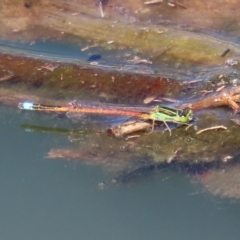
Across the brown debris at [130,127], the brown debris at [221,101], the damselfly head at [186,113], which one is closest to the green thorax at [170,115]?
the damselfly head at [186,113]

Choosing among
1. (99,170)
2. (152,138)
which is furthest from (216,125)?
(99,170)

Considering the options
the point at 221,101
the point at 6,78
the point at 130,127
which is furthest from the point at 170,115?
the point at 6,78

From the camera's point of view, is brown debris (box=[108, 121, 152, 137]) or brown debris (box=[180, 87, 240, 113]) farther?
brown debris (box=[180, 87, 240, 113])

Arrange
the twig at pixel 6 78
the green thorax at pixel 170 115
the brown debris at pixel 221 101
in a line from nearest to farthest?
the green thorax at pixel 170 115
the brown debris at pixel 221 101
the twig at pixel 6 78

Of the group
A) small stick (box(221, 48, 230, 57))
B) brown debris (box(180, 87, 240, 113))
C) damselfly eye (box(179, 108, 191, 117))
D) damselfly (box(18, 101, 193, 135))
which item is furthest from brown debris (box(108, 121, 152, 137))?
small stick (box(221, 48, 230, 57))

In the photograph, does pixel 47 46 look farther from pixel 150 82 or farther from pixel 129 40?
pixel 150 82

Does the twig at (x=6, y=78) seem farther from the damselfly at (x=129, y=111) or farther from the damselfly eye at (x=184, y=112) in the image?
the damselfly eye at (x=184, y=112)

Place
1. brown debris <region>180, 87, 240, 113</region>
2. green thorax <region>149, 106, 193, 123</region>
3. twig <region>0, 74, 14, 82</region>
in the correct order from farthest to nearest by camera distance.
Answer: twig <region>0, 74, 14, 82</region> < brown debris <region>180, 87, 240, 113</region> < green thorax <region>149, 106, 193, 123</region>

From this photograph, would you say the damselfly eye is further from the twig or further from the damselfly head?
the twig

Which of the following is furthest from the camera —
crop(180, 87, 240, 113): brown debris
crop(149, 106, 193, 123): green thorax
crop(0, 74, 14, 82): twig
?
crop(0, 74, 14, 82): twig

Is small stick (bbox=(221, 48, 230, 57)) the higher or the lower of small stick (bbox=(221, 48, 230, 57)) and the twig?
the higher

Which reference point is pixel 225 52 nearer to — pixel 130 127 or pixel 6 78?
pixel 130 127
